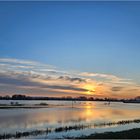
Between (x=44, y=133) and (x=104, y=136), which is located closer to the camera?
(x=104, y=136)

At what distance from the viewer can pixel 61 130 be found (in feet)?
109

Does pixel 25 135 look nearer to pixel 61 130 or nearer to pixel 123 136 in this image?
pixel 61 130

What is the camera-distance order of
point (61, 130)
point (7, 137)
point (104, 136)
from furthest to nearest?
point (61, 130)
point (7, 137)
point (104, 136)

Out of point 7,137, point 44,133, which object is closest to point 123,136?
point 44,133

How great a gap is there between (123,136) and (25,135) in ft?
35.9

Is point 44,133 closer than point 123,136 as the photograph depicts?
No

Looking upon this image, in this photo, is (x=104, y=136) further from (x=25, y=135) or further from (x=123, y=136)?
(x=25, y=135)

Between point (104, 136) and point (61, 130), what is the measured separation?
9.53 m

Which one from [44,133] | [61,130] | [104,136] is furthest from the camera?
[61,130]

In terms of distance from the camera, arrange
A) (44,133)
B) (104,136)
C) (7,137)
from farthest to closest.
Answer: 1. (44,133)
2. (7,137)
3. (104,136)

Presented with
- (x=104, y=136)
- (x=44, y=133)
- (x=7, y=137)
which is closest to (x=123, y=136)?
(x=104, y=136)

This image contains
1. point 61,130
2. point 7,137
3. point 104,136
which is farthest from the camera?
point 61,130

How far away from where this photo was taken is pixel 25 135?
2878 centimetres

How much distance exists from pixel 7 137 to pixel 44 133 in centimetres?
484
